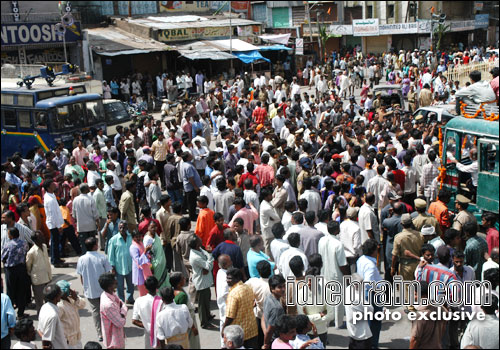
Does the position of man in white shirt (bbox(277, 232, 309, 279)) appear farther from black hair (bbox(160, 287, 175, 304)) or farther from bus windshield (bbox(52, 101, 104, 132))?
bus windshield (bbox(52, 101, 104, 132))

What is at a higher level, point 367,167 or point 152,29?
point 152,29

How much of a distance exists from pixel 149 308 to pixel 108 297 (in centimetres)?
58

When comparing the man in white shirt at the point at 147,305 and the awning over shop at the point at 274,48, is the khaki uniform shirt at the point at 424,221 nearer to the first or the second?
the man in white shirt at the point at 147,305

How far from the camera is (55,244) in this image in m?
10.3

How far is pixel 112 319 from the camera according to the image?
21.4 ft

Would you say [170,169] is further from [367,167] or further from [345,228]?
[345,228]

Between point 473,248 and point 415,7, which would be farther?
point 415,7

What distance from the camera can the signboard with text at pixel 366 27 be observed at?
3966 cm

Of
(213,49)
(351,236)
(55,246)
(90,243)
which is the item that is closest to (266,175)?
(351,236)

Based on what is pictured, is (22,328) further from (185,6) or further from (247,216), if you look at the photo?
(185,6)

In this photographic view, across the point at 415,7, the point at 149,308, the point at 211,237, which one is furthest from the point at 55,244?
the point at 415,7

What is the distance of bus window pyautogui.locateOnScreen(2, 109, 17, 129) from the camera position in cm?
1626

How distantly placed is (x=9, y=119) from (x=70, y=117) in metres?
2.03

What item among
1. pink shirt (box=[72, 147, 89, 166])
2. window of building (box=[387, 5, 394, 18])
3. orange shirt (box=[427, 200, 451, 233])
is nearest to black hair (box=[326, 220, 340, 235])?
orange shirt (box=[427, 200, 451, 233])
